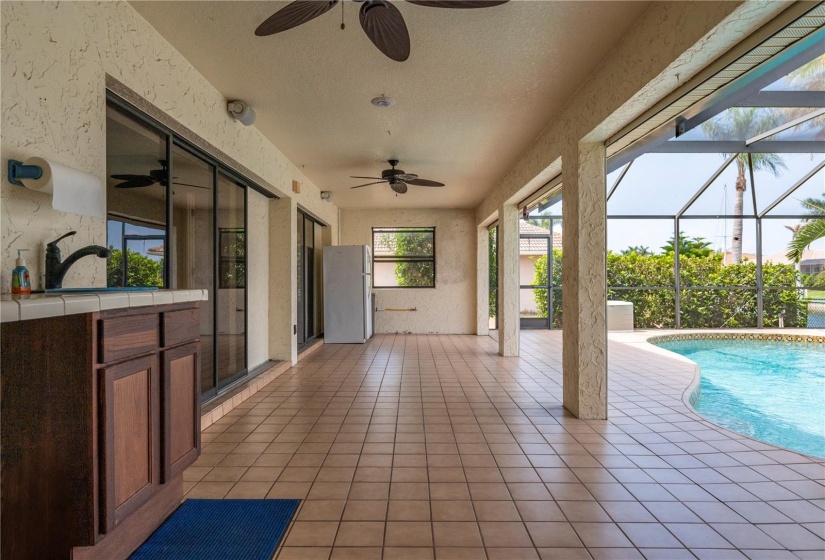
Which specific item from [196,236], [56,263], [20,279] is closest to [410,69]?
[196,236]

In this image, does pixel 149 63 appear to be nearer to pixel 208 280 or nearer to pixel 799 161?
pixel 208 280

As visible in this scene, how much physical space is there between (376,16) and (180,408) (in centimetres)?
197

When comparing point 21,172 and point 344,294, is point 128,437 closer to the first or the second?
point 21,172

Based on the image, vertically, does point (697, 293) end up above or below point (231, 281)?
below

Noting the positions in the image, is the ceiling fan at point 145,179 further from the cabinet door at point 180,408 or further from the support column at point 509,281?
the support column at point 509,281

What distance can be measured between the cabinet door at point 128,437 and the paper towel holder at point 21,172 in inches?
32.5

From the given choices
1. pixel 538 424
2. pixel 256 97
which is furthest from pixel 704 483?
pixel 256 97

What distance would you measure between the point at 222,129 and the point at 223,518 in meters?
2.91

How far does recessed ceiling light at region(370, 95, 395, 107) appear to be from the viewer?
3.52 meters

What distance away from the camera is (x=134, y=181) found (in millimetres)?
2627

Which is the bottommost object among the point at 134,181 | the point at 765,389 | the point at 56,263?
the point at 765,389

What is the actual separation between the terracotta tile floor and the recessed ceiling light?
265cm

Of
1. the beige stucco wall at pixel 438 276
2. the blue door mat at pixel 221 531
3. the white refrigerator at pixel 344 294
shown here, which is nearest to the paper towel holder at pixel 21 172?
the blue door mat at pixel 221 531

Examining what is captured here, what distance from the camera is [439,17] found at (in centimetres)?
244
